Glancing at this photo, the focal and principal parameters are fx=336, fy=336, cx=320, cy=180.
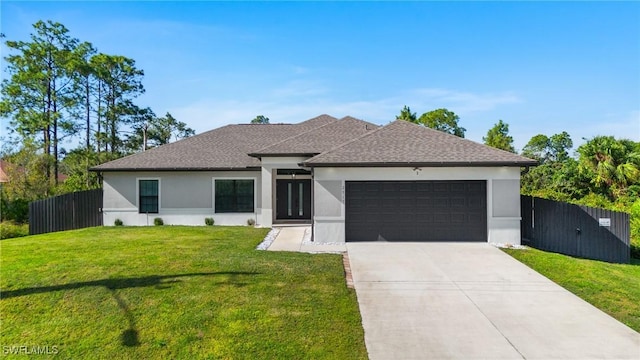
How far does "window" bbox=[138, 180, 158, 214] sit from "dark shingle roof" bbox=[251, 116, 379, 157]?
5420mm

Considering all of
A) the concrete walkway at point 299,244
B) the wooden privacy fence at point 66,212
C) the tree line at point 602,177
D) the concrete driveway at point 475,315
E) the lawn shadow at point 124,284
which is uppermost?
the tree line at point 602,177

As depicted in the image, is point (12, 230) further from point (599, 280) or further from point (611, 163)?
point (611, 163)

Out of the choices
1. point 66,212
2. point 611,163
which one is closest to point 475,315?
point 66,212

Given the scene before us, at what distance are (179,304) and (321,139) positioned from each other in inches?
417

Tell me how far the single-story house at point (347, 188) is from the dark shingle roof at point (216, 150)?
3.8 inches

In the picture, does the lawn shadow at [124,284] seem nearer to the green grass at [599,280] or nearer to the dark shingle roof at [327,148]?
the dark shingle roof at [327,148]

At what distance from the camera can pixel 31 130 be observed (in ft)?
84.9

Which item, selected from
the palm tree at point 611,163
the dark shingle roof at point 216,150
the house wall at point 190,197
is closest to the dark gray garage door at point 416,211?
the house wall at point 190,197

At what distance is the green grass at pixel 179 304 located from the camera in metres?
4.69

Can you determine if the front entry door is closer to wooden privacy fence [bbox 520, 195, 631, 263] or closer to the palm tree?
wooden privacy fence [bbox 520, 195, 631, 263]

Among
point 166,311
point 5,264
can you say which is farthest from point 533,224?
point 5,264

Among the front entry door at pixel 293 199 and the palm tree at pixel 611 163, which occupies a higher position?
the palm tree at pixel 611 163

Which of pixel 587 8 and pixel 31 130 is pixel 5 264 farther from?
pixel 31 130

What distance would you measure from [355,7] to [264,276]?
10311mm
